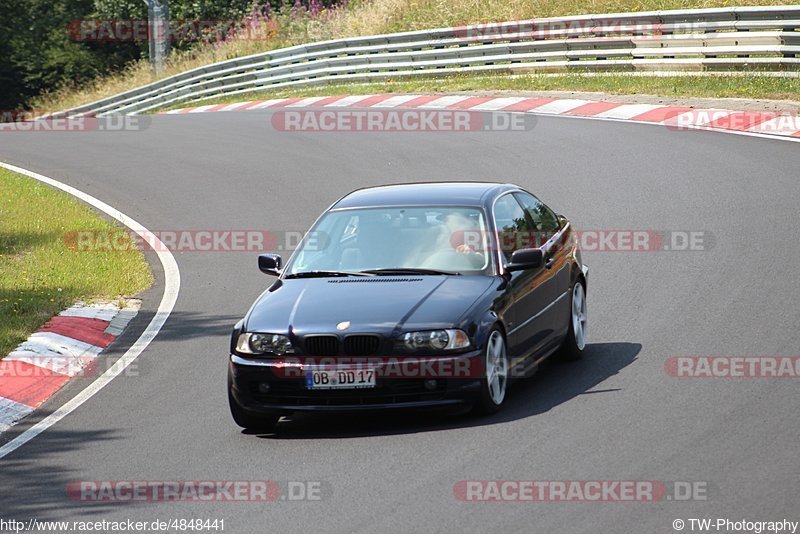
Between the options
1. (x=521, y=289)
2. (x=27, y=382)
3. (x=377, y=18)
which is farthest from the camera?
(x=377, y=18)

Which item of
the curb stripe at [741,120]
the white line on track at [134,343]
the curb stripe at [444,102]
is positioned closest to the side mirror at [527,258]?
the white line on track at [134,343]

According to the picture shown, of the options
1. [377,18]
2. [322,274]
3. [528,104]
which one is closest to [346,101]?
[528,104]

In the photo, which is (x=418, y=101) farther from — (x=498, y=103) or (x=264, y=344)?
(x=264, y=344)

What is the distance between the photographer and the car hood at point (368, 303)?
8336 mm

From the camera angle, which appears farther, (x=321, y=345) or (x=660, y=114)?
(x=660, y=114)

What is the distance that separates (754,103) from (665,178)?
18.1ft

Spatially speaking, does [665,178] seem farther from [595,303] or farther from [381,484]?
[381,484]

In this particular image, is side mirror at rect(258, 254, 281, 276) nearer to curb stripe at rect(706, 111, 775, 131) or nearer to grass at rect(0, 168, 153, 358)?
grass at rect(0, 168, 153, 358)

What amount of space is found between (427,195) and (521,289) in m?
1.15

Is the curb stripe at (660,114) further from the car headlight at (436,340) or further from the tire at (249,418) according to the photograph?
the tire at (249,418)

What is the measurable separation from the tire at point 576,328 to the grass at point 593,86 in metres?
12.8

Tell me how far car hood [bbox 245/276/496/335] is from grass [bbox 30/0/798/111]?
22360 millimetres

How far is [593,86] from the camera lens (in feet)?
85.6

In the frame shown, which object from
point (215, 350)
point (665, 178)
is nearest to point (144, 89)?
point (665, 178)
